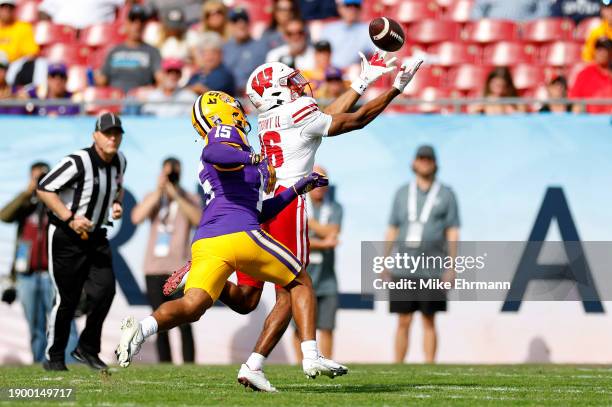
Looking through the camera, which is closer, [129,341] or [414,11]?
[129,341]

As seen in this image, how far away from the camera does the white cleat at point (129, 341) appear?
6781mm

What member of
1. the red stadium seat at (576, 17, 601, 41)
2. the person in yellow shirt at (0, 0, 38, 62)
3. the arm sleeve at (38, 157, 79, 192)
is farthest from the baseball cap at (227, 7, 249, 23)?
the arm sleeve at (38, 157, 79, 192)

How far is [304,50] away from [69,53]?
4.10m

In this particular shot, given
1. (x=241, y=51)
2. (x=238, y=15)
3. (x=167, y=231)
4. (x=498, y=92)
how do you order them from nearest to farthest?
(x=167, y=231) → (x=498, y=92) → (x=241, y=51) → (x=238, y=15)

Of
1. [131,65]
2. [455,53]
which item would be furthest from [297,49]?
[455,53]

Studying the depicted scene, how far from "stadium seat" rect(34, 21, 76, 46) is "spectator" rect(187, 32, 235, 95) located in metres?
3.67

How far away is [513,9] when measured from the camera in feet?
51.1

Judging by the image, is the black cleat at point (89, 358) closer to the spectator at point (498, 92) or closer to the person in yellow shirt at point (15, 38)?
the spectator at point (498, 92)

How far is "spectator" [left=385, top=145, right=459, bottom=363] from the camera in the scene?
38.9 feet

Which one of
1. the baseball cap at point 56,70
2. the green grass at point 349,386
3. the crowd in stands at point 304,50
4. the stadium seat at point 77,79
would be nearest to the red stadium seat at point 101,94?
the crowd in stands at point 304,50

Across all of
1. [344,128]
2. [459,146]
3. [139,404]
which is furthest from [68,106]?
[139,404]

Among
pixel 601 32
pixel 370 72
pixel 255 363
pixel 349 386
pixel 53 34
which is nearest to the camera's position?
pixel 255 363

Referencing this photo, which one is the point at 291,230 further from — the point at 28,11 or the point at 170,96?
the point at 28,11

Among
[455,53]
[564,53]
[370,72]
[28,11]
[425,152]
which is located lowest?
[370,72]
